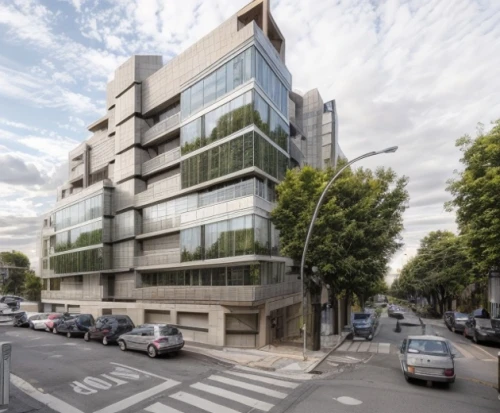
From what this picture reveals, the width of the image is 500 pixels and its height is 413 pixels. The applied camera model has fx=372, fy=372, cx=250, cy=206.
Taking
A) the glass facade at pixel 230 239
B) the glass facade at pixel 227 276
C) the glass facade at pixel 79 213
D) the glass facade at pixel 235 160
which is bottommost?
the glass facade at pixel 227 276

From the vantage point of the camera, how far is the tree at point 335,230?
68.5ft

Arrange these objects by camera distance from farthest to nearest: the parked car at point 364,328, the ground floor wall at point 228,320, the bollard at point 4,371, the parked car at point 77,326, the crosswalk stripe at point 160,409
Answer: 1. the parked car at point 364,328
2. the parked car at point 77,326
3. the ground floor wall at point 228,320
4. the crosswalk stripe at point 160,409
5. the bollard at point 4,371

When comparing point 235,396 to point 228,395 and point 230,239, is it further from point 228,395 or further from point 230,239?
point 230,239

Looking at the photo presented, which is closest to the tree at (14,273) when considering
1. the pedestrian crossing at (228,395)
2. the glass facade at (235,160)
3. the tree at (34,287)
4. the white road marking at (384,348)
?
the tree at (34,287)

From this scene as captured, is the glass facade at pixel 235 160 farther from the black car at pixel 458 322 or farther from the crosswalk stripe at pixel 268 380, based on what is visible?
the black car at pixel 458 322

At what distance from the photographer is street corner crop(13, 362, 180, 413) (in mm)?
11531

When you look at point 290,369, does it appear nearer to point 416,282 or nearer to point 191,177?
point 191,177

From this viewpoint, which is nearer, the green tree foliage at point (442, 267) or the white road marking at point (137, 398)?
the white road marking at point (137, 398)

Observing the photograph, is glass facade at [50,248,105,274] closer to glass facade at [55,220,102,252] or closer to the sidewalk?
glass facade at [55,220,102,252]

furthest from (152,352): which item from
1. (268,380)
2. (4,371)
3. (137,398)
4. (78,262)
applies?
(78,262)

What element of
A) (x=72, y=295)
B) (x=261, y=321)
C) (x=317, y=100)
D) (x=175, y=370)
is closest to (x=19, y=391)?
(x=175, y=370)

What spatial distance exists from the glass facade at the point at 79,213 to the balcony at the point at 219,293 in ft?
34.6

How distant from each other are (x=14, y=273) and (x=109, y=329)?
220 feet

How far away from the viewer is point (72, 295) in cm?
4088
